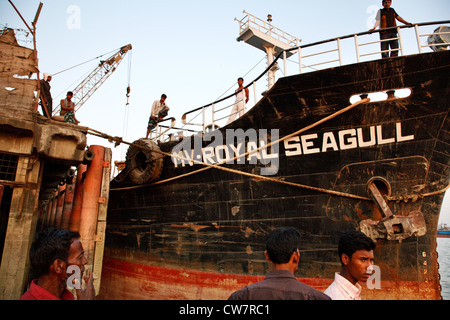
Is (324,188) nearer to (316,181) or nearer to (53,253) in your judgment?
(316,181)

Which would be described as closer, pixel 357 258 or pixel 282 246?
pixel 282 246

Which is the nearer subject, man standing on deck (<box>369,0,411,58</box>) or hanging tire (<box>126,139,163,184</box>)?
man standing on deck (<box>369,0,411,58</box>)

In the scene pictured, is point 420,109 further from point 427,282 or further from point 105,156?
point 105,156

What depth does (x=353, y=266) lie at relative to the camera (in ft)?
8.19

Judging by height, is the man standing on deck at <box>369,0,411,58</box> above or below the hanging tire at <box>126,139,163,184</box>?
above

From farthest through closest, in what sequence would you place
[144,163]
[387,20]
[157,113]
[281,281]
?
[157,113], [144,163], [387,20], [281,281]

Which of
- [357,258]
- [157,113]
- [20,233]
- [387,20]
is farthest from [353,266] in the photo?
[157,113]

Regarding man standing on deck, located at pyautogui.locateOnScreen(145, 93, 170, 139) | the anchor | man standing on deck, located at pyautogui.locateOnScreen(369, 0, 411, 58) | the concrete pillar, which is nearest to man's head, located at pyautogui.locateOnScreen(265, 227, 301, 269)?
the anchor

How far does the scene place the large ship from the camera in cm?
525

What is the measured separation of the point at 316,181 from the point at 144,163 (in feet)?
17.0

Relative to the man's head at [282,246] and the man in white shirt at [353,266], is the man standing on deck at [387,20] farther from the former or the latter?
the man's head at [282,246]

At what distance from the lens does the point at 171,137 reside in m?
8.77

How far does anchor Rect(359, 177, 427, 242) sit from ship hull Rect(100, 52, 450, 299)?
0.03m

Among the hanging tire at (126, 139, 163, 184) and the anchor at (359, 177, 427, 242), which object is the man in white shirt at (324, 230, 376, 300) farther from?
the hanging tire at (126, 139, 163, 184)
